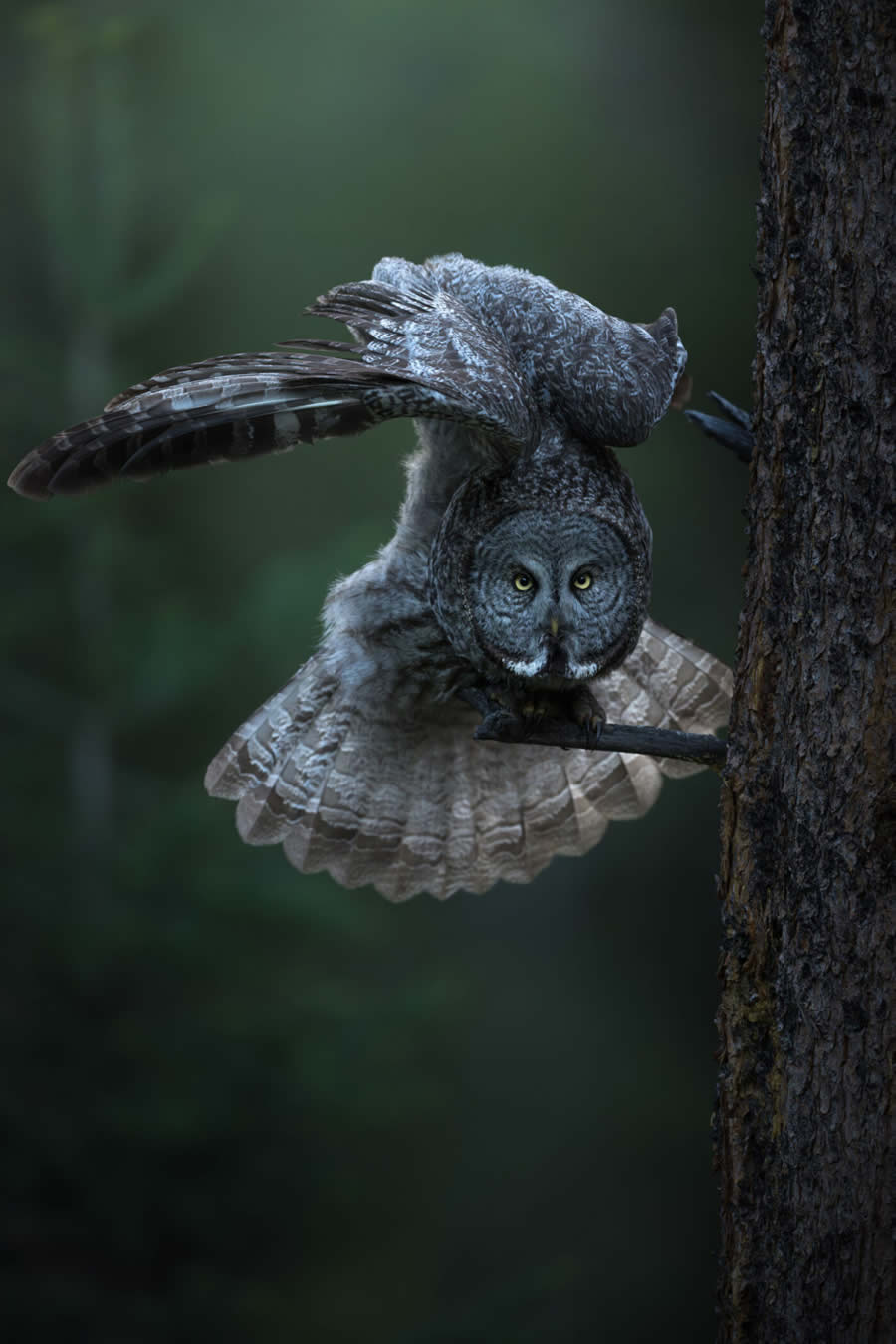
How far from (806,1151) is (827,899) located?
0.29m

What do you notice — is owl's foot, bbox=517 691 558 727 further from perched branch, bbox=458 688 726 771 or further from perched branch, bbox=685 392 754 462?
perched branch, bbox=685 392 754 462

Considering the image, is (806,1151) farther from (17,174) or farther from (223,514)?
(17,174)

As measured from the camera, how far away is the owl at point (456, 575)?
1.55 m

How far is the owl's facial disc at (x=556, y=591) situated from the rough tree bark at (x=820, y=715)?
1.72 feet

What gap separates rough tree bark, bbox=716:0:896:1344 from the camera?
51.6 inches

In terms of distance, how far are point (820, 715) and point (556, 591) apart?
0.65 meters

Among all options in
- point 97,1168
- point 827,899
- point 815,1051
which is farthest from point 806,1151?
point 97,1168

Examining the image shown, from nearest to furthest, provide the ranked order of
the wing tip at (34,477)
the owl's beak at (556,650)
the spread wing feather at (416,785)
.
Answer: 1. the wing tip at (34,477)
2. the owl's beak at (556,650)
3. the spread wing feather at (416,785)

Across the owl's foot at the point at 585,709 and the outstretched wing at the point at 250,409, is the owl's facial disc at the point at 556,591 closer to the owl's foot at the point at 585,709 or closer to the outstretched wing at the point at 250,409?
the owl's foot at the point at 585,709

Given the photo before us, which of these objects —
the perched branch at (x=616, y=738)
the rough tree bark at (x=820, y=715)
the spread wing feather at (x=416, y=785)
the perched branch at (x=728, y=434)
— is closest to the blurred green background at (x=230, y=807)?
the spread wing feather at (x=416, y=785)

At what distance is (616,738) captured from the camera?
1.55 m

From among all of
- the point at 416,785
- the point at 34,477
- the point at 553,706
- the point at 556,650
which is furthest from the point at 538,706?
the point at 34,477

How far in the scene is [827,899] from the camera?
4.46ft

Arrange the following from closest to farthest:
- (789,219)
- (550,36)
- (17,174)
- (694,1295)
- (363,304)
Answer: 1. (789,219)
2. (363,304)
3. (17,174)
4. (550,36)
5. (694,1295)
